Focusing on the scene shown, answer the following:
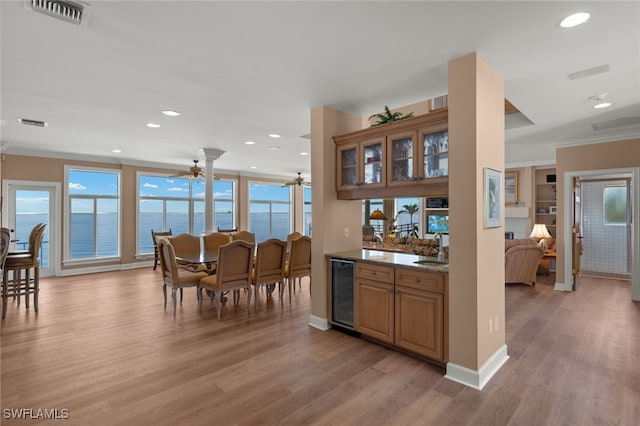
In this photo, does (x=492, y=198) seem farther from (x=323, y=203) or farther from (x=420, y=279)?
(x=323, y=203)

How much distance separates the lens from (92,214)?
7.48 m

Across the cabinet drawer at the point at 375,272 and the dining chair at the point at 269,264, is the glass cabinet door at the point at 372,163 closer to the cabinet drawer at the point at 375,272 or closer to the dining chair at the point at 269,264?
the cabinet drawer at the point at 375,272

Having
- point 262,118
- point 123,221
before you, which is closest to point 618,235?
point 262,118

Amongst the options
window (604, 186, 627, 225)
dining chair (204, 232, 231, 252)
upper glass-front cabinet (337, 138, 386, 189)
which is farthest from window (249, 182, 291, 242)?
window (604, 186, 627, 225)

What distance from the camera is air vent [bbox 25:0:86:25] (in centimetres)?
190

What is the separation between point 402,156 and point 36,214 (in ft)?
25.1

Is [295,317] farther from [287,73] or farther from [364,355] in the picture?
[287,73]

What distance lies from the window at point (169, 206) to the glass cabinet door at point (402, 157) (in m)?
6.71

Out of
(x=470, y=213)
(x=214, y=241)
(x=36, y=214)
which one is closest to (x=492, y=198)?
(x=470, y=213)

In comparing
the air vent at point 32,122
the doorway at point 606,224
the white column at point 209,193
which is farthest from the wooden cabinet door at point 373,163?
the doorway at point 606,224

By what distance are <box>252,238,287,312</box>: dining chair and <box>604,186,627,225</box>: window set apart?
280 inches

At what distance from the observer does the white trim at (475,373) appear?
2551 mm

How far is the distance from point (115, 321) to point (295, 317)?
7.35 feet

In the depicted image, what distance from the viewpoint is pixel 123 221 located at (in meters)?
7.81
